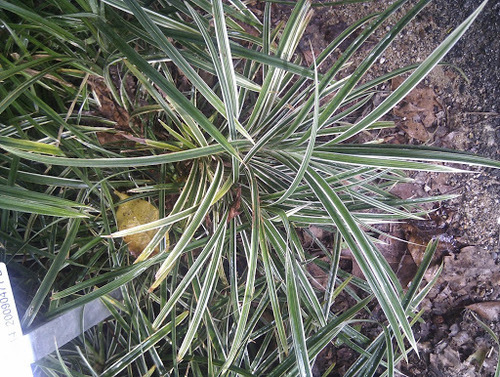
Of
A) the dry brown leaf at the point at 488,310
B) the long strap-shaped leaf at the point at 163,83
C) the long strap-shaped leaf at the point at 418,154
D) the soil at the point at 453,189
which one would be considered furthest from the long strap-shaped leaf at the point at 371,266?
the dry brown leaf at the point at 488,310

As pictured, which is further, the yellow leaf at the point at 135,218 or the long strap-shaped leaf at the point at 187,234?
the yellow leaf at the point at 135,218

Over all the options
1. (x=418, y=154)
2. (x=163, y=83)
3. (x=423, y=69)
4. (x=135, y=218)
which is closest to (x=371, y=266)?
(x=418, y=154)

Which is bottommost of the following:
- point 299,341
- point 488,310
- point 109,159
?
point 488,310

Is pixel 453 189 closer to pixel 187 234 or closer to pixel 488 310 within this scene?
pixel 488 310

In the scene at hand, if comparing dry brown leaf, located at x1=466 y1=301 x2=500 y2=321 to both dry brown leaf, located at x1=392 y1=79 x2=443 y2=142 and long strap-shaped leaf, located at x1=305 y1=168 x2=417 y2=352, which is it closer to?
dry brown leaf, located at x1=392 y1=79 x2=443 y2=142

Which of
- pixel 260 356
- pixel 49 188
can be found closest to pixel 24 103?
pixel 49 188

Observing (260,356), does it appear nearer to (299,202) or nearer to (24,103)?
(299,202)

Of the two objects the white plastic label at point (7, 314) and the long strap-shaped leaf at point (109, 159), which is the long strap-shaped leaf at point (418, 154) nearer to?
the long strap-shaped leaf at point (109, 159)
